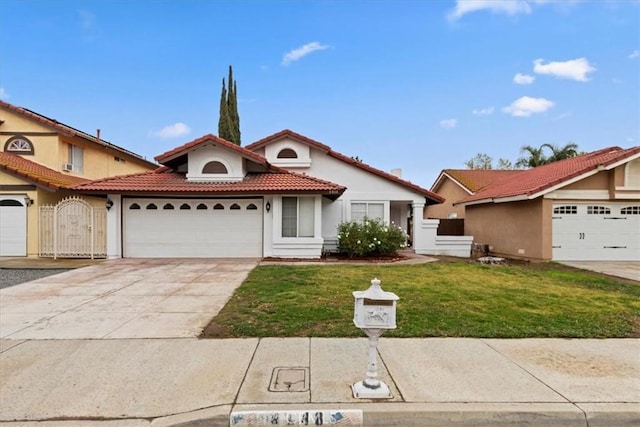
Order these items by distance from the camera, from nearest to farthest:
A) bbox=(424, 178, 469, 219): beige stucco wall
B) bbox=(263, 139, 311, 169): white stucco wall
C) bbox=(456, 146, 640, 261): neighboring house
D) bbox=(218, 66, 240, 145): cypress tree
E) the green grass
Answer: the green grass, bbox=(456, 146, 640, 261): neighboring house, bbox=(263, 139, 311, 169): white stucco wall, bbox=(424, 178, 469, 219): beige stucco wall, bbox=(218, 66, 240, 145): cypress tree

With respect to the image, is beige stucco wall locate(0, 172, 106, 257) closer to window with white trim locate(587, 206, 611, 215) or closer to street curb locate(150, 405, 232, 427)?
street curb locate(150, 405, 232, 427)

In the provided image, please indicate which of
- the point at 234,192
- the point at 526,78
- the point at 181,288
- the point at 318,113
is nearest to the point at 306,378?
the point at 181,288

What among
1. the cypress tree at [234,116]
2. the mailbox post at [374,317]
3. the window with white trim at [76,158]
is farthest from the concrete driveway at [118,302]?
the cypress tree at [234,116]

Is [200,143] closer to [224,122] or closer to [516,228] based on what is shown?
[516,228]

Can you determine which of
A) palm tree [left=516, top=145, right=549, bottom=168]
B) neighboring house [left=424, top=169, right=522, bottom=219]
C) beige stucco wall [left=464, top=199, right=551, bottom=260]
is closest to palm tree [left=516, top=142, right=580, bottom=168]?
palm tree [left=516, top=145, right=549, bottom=168]

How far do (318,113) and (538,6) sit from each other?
13.2 meters

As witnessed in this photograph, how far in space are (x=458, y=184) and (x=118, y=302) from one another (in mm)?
21396

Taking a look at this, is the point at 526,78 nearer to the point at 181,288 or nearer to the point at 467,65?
the point at 467,65

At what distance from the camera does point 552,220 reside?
14.9 m

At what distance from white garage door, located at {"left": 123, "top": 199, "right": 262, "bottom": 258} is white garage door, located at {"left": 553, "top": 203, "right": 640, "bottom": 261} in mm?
12361

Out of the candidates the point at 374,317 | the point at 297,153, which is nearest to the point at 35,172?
the point at 297,153

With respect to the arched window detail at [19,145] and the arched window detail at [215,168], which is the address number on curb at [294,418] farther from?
the arched window detail at [19,145]

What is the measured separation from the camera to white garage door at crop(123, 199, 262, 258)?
14.4m

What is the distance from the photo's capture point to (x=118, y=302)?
7.27m
